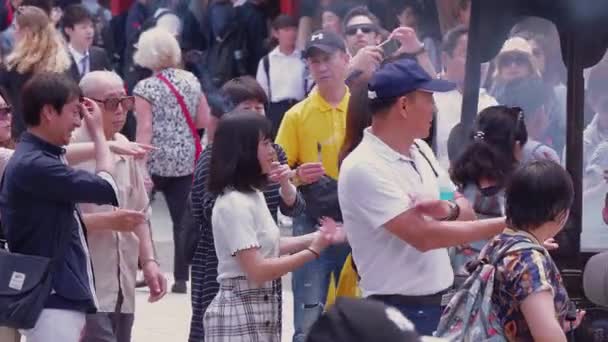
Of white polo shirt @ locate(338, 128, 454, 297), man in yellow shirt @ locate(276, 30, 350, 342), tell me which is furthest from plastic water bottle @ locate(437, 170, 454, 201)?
man in yellow shirt @ locate(276, 30, 350, 342)

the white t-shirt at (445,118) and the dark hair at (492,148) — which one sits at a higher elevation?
the white t-shirt at (445,118)

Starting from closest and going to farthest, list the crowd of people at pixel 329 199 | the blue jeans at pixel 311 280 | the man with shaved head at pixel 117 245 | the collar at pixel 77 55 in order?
the crowd of people at pixel 329 199
the man with shaved head at pixel 117 245
the blue jeans at pixel 311 280
the collar at pixel 77 55

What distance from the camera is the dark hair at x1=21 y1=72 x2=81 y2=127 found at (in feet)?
20.0

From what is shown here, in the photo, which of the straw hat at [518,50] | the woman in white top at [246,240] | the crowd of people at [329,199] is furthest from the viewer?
the straw hat at [518,50]

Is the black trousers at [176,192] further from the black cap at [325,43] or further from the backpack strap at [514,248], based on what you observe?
the backpack strap at [514,248]

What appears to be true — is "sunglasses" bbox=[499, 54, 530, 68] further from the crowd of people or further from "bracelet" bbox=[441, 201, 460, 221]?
"bracelet" bbox=[441, 201, 460, 221]

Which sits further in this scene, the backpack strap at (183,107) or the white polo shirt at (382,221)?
the backpack strap at (183,107)

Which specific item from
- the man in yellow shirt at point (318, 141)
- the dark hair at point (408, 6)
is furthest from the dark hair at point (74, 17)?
the man in yellow shirt at point (318, 141)

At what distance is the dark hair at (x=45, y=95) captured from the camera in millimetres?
6094

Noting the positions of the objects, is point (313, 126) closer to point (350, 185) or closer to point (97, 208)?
point (97, 208)

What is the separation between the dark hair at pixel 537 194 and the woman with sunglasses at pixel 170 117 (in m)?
5.52

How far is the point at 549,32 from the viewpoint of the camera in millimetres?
7090

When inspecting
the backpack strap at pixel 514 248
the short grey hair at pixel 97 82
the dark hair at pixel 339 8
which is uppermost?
the dark hair at pixel 339 8

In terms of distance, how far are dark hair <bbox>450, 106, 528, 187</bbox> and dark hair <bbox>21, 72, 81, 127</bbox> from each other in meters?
1.63
